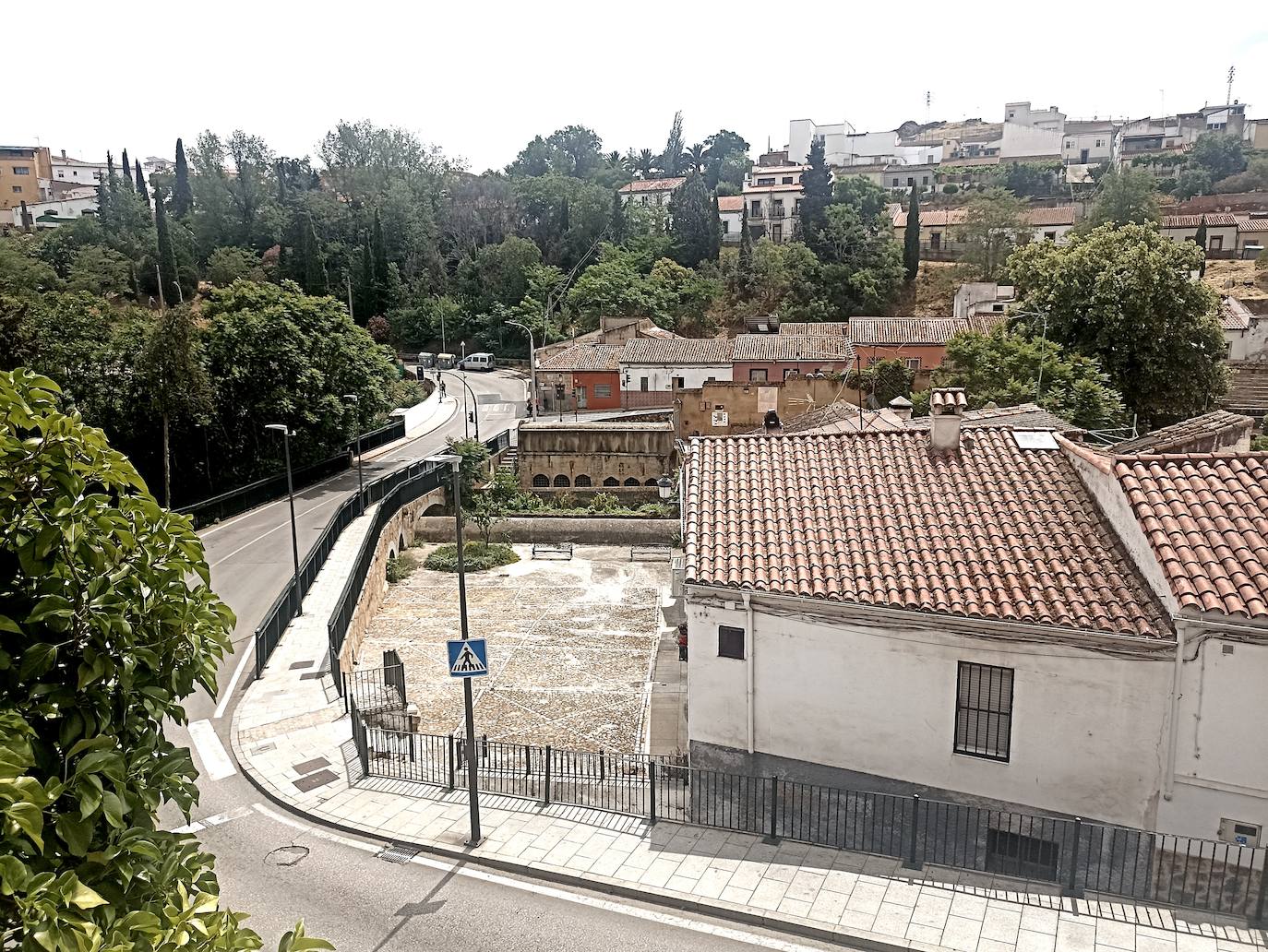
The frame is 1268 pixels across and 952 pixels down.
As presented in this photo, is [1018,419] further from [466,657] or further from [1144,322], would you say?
[466,657]

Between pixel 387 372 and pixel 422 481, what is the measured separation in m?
16.1

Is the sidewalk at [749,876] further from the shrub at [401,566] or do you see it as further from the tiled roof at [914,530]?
the shrub at [401,566]

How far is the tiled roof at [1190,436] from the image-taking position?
24.1m

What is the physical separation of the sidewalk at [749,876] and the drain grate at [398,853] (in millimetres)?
119

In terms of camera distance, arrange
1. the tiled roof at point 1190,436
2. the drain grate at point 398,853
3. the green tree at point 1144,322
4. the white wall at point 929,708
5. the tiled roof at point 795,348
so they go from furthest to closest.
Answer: the tiled roof at point 795,348, the green tree at point 1144,322, the tiled roof at point 1190,436, the drain grate at point 398,853, the white wall at point 929,708

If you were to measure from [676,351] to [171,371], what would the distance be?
31.4 metres

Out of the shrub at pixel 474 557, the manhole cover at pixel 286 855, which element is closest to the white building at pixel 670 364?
the shrub at pixel 474 557

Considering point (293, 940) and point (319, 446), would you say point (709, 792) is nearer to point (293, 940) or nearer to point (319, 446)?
point (293, 940)

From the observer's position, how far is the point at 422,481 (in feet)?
132

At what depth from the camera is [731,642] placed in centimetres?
1462

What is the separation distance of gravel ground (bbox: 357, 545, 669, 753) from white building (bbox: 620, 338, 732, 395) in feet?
74.6

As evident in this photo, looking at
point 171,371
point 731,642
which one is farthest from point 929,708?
point 171,371

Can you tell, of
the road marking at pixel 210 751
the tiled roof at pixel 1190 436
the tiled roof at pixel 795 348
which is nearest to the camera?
the road marking at pixel 210 751

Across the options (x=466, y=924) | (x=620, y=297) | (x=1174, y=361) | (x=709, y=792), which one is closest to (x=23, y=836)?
(x=466, y=924)
